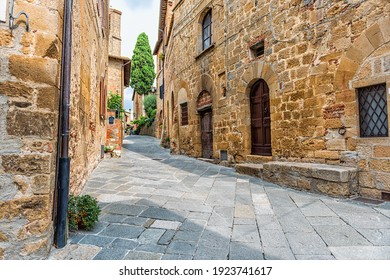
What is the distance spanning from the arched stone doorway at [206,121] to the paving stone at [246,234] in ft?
18.1

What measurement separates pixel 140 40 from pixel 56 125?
93.9 ft

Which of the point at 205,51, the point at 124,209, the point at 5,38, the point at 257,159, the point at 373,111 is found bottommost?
the point at 124,209

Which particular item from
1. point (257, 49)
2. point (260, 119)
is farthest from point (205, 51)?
point (260, 119)

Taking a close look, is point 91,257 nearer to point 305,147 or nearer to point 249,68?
point 305,147

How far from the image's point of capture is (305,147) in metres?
4.41

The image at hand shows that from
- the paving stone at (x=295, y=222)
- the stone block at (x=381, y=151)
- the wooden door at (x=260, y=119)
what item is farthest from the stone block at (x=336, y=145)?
the paving stone at (x=295, y=222)

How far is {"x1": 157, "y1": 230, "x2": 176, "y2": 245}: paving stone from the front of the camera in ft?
6.54

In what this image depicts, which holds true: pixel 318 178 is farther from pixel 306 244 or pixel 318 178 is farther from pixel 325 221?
pixel 306 244

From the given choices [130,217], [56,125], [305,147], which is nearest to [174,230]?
[130,217]

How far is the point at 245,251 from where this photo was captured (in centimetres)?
187

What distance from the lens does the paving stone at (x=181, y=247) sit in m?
1.84

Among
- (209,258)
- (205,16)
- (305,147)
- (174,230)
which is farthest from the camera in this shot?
(205,16)

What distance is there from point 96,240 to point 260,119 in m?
4.85

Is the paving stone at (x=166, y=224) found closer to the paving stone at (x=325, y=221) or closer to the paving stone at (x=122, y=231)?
the paving stone at (x=122, y=231)
